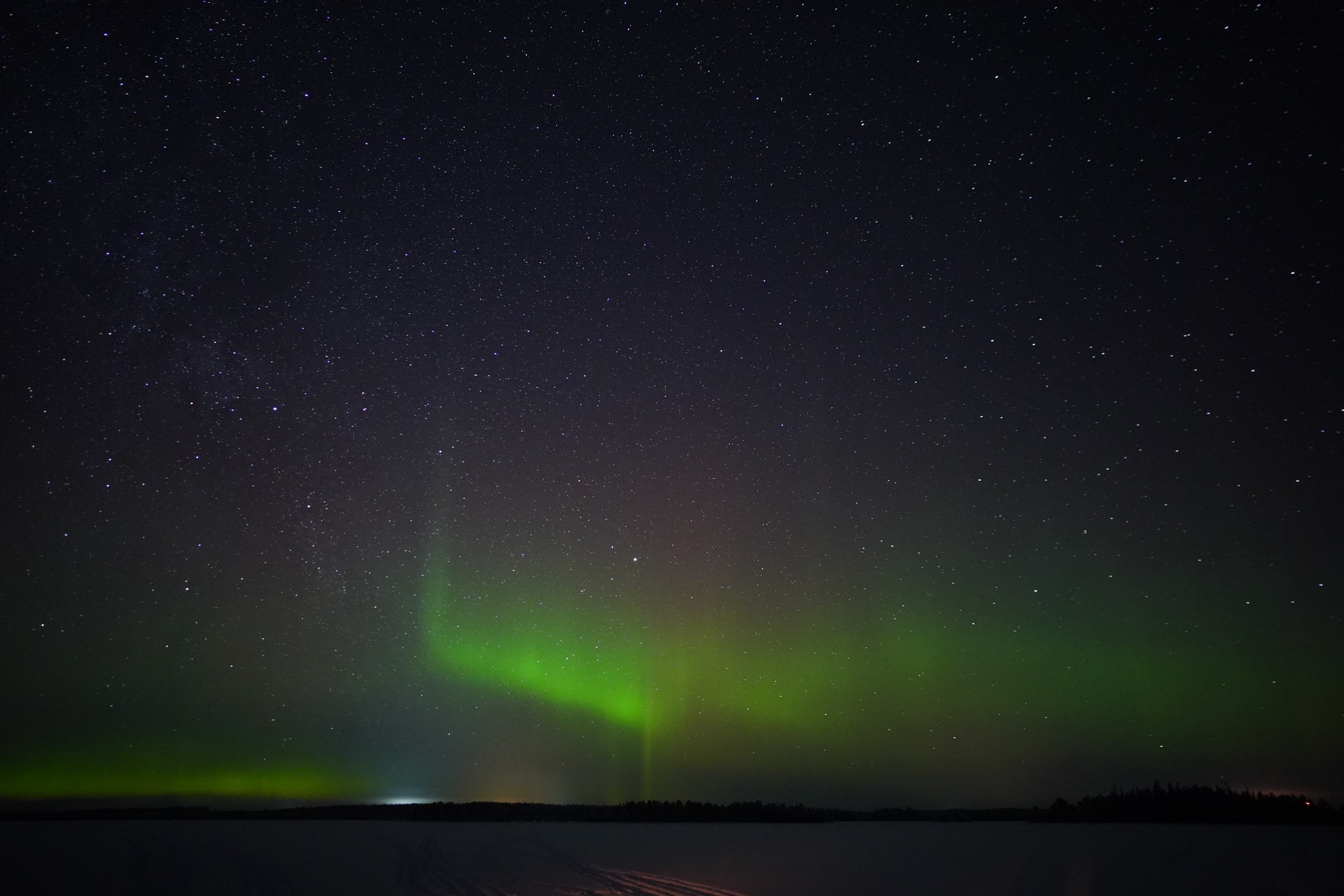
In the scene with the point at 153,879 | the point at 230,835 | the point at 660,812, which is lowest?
the point at 660,812

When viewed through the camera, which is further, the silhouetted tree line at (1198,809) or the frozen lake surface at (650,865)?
the silhouetted tree line at (1198,809)

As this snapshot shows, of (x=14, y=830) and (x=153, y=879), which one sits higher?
(x=153, y=879)

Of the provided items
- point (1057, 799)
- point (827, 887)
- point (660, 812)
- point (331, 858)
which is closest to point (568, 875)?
point (827, 887)

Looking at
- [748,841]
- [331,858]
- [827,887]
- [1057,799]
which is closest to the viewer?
[827,887]

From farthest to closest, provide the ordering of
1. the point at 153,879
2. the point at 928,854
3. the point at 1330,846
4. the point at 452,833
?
the point at 452,833, the point at 1330,846, the point at 928,854, the point at 153,879

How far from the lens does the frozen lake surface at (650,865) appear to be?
10.8 meters

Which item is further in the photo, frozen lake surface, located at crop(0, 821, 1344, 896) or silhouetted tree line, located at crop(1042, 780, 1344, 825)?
silhouetted tree line, located at crop(1042, 780, 1344, 825)

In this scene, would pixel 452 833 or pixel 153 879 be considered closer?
pixel 153 879

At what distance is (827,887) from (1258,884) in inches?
263

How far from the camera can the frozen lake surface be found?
10789mm

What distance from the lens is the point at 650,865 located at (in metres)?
14.0

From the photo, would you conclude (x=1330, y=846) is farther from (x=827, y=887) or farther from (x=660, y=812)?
(x=660, y=812)

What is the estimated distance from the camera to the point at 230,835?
23.2 metres

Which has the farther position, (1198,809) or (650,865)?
(1198,809)
